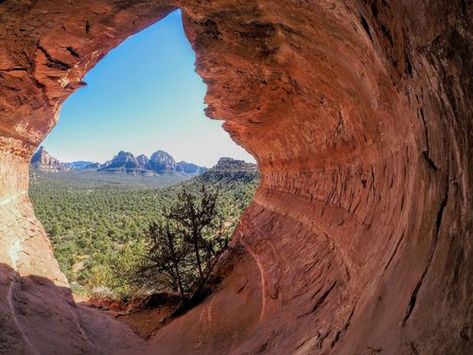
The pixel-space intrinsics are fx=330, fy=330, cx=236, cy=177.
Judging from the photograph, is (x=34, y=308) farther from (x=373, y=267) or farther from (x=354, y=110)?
(x=354, y=110)

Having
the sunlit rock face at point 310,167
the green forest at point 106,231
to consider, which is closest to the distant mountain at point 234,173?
the green forest at point 106,231

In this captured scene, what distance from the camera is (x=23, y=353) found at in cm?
767

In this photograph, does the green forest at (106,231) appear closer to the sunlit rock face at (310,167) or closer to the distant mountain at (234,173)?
the distant mountain at (234,173)

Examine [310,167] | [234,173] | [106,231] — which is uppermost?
[234,173]

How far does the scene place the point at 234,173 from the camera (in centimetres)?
8488

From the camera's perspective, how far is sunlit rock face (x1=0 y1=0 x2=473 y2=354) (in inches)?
141

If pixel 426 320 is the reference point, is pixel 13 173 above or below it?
above

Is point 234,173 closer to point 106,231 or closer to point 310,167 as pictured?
point 106,231

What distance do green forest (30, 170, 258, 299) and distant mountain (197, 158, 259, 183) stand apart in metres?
0.26

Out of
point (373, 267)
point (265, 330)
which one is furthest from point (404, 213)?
point (265, 330)

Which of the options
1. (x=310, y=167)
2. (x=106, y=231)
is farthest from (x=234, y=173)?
(x=310, y=167)

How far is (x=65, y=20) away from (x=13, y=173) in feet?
29.8

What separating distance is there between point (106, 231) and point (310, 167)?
1815 inches

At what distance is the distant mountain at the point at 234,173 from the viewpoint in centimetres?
7878
